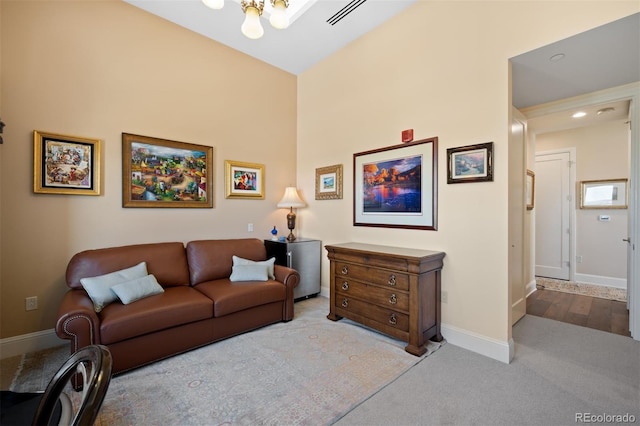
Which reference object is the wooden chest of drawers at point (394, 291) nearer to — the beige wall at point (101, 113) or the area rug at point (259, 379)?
the area rug at point (259, 379)

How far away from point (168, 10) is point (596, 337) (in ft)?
19.4

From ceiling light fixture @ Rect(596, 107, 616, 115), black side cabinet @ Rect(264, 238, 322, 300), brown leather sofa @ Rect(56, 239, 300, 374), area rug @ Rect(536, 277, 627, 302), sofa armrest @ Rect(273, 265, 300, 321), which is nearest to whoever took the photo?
brown leather sofa @ Rect(56, 239, 300, 374)

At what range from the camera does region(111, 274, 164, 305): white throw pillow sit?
7.99 feet

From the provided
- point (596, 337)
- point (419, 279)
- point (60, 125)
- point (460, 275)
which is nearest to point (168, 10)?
point (60, 125)

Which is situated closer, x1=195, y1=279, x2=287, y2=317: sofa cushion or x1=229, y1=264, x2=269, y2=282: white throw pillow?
x1=195, y1=279, x2=287, y2=317: sofa cushion

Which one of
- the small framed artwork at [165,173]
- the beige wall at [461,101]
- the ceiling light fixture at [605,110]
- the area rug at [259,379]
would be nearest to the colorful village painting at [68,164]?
the small framed artwork at [165,173]

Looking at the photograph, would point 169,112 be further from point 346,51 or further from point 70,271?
point 346,51

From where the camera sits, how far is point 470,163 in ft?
8.77

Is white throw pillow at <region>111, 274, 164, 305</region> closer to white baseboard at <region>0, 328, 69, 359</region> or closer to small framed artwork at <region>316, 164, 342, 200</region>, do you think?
white baseboard at <region>0, 328, 69, 359</region>

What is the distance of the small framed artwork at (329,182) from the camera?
402cm

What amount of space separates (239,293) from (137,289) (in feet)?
2.97

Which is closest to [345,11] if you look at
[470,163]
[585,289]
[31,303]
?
[470,163]

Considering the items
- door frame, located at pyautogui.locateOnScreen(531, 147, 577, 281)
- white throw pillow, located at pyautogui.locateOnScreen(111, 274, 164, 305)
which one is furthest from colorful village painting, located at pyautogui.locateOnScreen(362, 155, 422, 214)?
door frame, located at pyautogui.locateOnScreen(531, 147, 577, 281)

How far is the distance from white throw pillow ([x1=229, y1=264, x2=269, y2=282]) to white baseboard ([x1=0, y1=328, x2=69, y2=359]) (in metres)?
1.74
